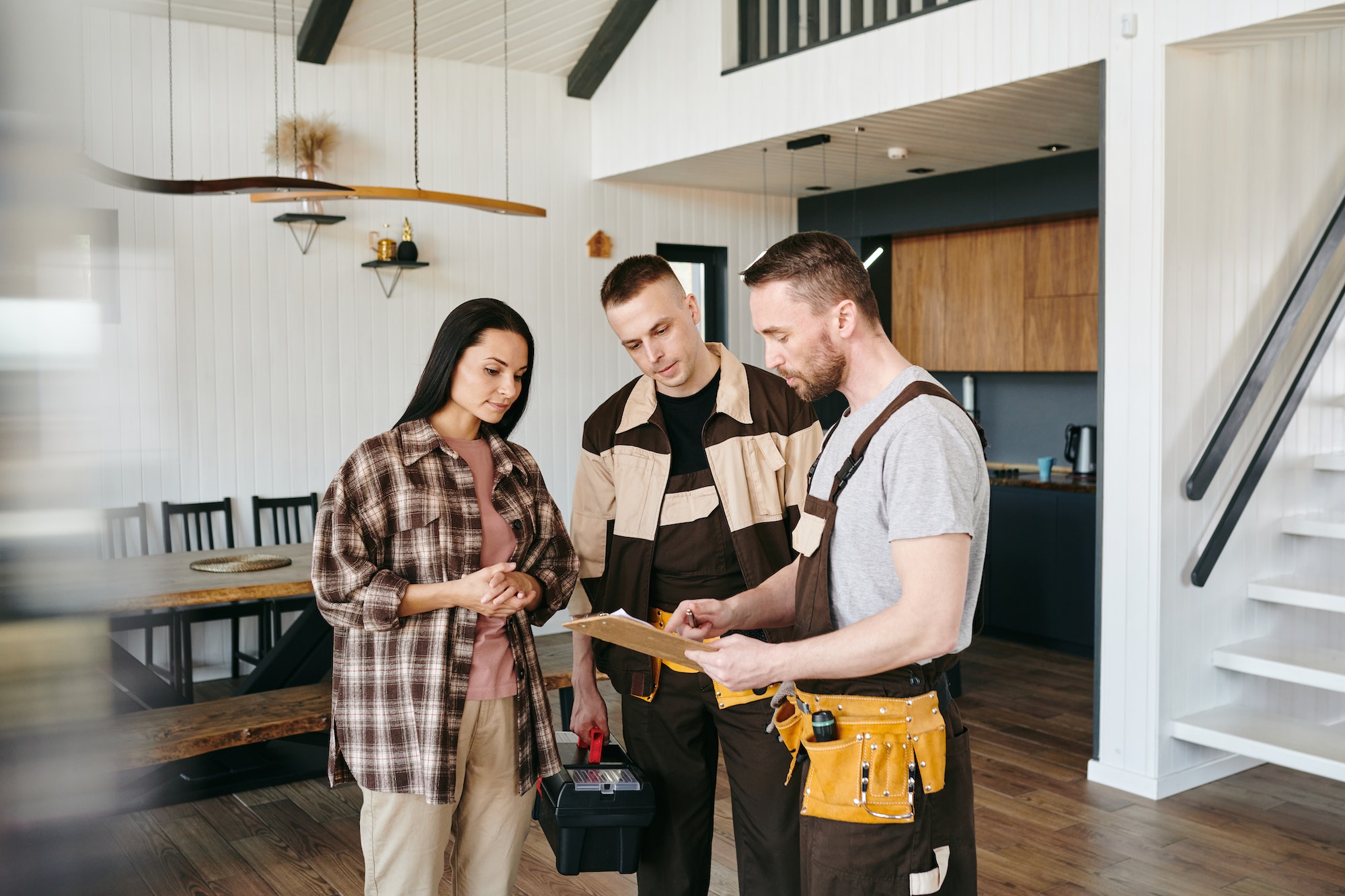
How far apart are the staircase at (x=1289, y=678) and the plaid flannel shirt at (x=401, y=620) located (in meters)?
2.89

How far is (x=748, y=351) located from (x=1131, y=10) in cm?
403

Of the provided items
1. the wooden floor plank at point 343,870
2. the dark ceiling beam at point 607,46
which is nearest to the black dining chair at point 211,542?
the wooden floor plank at point 343,870

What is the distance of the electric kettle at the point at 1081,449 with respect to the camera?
6590mm

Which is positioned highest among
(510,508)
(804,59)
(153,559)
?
(804,59)

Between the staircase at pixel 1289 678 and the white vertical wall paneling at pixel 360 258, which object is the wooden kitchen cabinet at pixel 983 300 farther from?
the staircase at pixel 1289 678

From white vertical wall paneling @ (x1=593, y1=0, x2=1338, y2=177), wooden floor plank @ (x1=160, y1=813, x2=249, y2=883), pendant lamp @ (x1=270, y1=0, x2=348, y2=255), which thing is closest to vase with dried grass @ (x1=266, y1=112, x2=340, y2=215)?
pendant lamp @ (x1=270, y1=0, x2=348, y2=255)

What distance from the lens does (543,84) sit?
6816 millimetres

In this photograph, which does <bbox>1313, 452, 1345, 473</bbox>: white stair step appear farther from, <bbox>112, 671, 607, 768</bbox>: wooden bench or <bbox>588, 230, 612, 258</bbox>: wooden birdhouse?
<bbox>588, 230, 612, 258</bbox>: wooden birdhouse

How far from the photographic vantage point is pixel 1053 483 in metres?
6.28

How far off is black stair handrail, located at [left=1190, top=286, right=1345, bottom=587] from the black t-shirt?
2.44 metres

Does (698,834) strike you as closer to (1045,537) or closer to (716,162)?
(1045,537)

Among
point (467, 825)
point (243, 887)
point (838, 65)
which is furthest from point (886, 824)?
point (838, 65)

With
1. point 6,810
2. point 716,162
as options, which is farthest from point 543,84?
point 6,810

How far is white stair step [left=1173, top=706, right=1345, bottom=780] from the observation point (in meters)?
3.75
